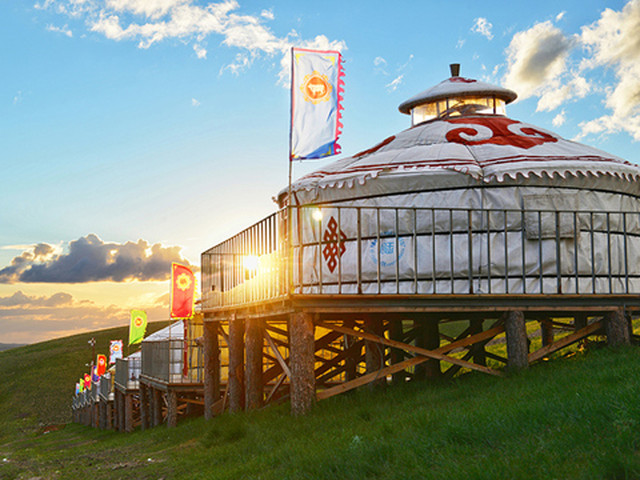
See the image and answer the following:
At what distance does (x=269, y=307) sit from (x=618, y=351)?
14.8ft

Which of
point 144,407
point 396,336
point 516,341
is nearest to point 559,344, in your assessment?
point 516,341

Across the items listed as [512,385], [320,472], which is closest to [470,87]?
[512,385]

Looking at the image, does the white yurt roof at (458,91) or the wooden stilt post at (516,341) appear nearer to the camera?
the wooden stilt post at (516,341)

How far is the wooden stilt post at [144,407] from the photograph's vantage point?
21984mm

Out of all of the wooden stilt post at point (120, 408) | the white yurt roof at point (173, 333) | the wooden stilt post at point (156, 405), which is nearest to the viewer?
the wooden stilt post at point (156, 405)

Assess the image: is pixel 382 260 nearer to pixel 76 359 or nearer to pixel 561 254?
pixel 561 254

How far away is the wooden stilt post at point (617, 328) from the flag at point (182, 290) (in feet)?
46.2

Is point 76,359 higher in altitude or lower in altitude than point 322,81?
lower

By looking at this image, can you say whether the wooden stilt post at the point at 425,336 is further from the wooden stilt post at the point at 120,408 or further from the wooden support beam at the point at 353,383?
the wooden stilt post at the point at 120,408

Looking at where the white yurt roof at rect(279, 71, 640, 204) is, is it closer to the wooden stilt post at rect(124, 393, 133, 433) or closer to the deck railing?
the deck railing

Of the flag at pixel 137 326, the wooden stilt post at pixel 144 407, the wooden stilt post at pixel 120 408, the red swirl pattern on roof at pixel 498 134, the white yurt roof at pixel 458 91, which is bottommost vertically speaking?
the wooden stilt post at pixel 120 408

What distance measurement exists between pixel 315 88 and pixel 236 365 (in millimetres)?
4999

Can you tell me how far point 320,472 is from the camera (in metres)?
5.19

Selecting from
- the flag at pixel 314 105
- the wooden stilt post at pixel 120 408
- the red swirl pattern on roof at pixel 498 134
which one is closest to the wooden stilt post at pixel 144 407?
the wooden stilt post at pixel 120 408
